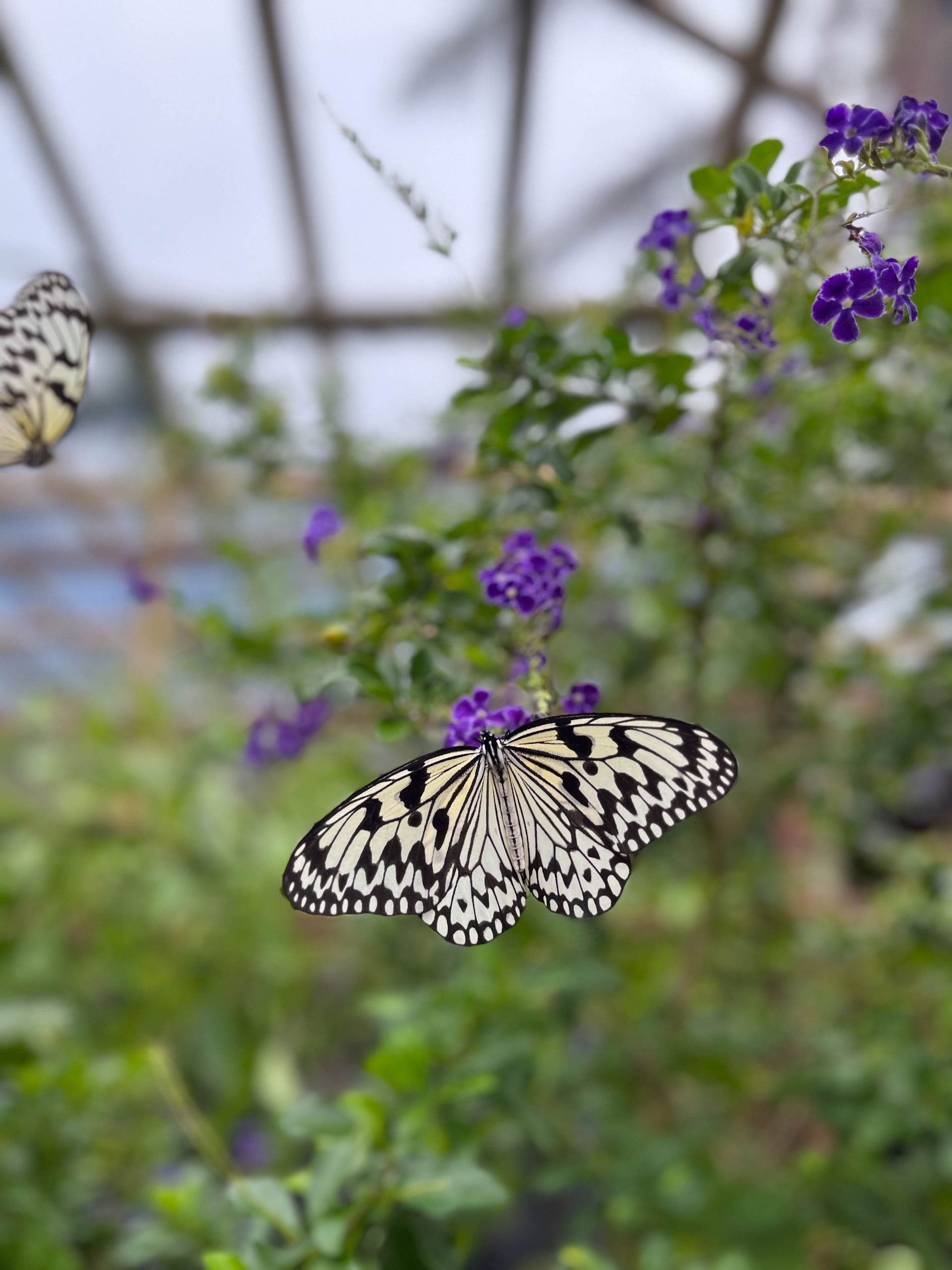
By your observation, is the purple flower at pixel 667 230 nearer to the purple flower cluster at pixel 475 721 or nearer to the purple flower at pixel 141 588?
the purple flower cluster at pixel 475 721

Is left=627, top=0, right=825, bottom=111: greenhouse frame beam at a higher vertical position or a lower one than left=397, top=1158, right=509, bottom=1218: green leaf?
higher

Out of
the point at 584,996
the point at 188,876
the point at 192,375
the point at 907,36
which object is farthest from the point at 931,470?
the point at 192,375

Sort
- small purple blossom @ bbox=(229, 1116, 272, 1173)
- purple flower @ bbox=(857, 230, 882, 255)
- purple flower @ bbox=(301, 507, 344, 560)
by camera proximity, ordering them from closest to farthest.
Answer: purple flower @ bbox=(857, 230, 882, 255) < purple flower @ bbox=(301, 507, 344, 560) < small purple blossom @ bbox=(229, 1116, 272, 1173)

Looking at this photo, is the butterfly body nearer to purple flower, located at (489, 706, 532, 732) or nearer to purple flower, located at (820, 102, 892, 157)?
purple flower, located at (489, 706, 532, 732)

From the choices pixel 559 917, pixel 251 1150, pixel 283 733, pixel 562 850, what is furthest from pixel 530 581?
pixel 251 1150

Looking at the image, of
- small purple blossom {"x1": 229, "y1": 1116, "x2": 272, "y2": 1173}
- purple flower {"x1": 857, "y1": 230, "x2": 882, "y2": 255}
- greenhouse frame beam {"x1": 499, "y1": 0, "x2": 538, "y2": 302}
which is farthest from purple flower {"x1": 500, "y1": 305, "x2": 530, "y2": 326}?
small purple blossom {"x1": 229, "y1": 1116, "x2": 272, "y2": 1173}

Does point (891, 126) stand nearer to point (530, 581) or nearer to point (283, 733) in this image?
point (530, 581)
